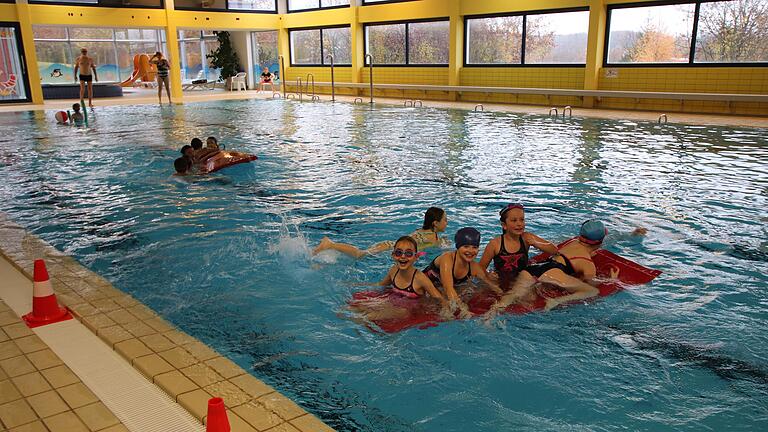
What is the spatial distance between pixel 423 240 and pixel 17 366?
327 centimetres

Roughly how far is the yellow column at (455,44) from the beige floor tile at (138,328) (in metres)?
18.7

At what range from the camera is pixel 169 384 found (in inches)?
122

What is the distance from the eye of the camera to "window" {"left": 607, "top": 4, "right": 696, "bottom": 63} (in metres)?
16.1

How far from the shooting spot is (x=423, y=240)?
5.51 m

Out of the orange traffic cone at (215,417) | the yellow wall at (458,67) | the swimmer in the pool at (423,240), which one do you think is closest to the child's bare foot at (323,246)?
the swimmer in the pool at (423,240)

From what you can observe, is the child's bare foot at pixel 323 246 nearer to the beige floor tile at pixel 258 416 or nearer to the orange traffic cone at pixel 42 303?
the orange traffic cone at pixel 42 303

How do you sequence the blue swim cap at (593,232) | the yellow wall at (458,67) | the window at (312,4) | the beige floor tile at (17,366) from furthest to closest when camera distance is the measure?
the window at (312,4) < the yellow wall at (458,67) < the blue swim cap at (593,232) < the beige floor tile at (17,366)

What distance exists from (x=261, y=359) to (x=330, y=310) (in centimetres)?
88

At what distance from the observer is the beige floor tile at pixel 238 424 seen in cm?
272

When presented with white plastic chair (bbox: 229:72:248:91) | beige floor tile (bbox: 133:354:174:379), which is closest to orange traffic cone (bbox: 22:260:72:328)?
beige floor tile (bbox: 133:354:174:379)

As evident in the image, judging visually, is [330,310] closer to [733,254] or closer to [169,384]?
[169,384]

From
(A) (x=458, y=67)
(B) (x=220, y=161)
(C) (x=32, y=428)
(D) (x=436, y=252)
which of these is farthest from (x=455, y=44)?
(C) (x=32, y=428)

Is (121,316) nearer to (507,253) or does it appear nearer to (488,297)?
(488,297)

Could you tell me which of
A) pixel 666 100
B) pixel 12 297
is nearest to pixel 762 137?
pixel 666 100
